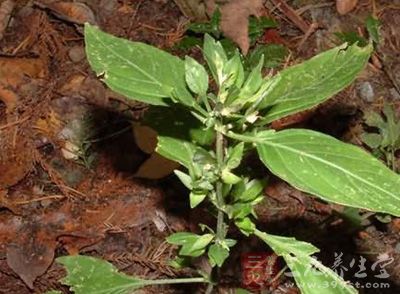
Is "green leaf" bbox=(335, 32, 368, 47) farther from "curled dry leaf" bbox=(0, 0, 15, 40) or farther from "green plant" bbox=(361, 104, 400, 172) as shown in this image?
"curled dry leaf" bbox=(0, 0, 15, 40)

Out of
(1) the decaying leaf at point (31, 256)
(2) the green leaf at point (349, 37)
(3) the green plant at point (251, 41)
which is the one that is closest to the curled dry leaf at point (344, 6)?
(2) the green leaf at point (349, 37)

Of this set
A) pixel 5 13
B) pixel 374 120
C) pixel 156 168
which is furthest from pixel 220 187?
pixel 5 13

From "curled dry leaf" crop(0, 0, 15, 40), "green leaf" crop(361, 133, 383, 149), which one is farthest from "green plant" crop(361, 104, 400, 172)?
"curled dry leaf" crop(0, 0, 15, 40)

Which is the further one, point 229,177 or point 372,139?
point 372,139

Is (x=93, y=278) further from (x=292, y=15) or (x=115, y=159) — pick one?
(x=292, y=15)

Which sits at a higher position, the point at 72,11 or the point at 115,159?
the point at 72,11

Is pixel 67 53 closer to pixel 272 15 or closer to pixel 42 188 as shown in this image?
pixel 42 188

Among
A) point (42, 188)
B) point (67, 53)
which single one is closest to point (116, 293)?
point (42, 188)
